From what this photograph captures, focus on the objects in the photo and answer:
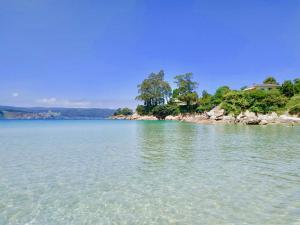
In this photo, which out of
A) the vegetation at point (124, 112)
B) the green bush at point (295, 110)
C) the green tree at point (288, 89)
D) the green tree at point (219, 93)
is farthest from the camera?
the vegetation at point (124, 112)

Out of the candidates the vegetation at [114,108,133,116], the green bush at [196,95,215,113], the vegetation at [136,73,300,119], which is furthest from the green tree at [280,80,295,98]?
the vegetation at [114,108,133,116]

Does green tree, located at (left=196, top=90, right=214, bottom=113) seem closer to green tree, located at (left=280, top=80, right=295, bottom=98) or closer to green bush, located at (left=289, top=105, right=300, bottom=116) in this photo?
green tree, located at (left=280, top=80, right=295, bottom=98)

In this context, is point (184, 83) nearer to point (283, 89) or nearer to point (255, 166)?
point (283, 89)

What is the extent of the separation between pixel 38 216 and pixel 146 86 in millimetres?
98462

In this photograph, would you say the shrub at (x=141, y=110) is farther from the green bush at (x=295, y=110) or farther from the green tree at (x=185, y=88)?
the green bush at (x=295, y=110)

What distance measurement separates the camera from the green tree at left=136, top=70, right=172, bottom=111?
10269 cm

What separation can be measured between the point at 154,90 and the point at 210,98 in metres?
29.7

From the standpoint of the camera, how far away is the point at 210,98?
263ft

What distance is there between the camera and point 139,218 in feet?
17.7

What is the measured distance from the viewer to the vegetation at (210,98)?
2201 inches

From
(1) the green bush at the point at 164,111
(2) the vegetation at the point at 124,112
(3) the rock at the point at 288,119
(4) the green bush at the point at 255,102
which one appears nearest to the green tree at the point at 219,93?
(4) the green bush at the point at 255,102

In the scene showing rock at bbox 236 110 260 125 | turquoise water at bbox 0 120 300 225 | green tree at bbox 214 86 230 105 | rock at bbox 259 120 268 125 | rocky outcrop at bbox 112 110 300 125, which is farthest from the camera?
green tree at bbox 214 86 230 105

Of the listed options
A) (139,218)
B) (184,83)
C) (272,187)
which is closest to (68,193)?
(139,218)

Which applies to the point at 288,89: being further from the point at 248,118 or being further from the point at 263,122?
the point at 263,122
